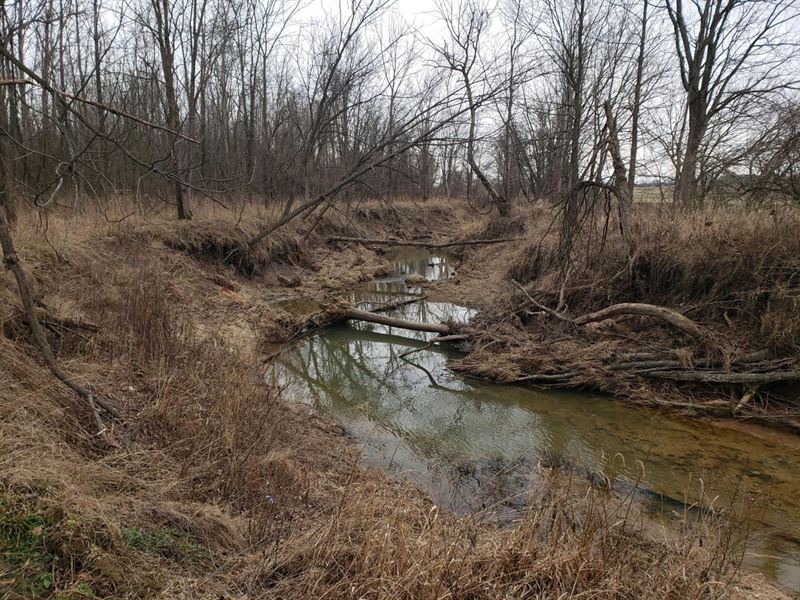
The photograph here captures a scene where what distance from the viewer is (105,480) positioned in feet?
9.25

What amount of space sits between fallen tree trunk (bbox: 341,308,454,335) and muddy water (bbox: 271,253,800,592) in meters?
0.81

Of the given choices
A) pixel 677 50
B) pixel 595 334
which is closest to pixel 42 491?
pixel 595 334

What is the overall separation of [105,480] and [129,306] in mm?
3582

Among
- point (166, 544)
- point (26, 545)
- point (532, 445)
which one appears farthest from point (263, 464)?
point (532, 445)

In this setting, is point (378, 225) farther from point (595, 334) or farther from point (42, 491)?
point (42, 491)

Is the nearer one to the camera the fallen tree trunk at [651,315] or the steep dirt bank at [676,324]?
the steep dirt bank at [676,324]

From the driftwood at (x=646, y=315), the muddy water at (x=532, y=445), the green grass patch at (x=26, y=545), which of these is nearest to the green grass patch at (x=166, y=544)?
the green grass patch at (x=26, y=545)

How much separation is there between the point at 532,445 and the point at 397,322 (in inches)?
179

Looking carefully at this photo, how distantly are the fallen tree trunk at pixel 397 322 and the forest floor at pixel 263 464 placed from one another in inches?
37.7

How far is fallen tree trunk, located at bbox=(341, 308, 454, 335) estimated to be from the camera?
918 centimetres

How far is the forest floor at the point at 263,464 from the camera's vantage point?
229cm

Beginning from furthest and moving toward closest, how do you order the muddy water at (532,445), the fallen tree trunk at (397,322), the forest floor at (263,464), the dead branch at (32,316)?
the fallen tree trunk at (397,322) → the muddy water at (532,445) → the dead branch at (32,316) → the forest floor at (263,464)

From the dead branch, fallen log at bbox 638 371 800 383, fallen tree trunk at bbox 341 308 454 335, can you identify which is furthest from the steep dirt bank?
the dead branch

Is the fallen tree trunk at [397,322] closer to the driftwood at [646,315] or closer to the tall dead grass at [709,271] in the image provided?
the driftwood at [646,315]
